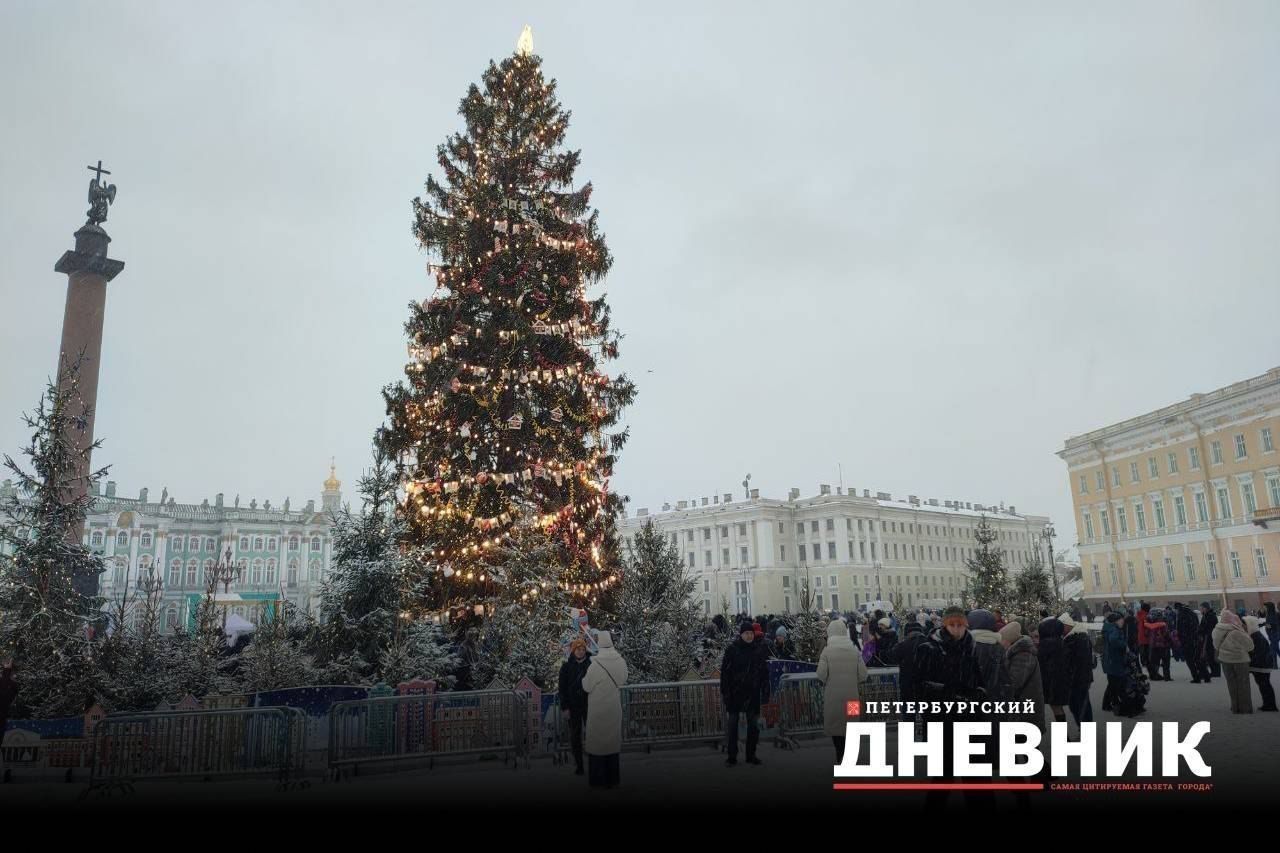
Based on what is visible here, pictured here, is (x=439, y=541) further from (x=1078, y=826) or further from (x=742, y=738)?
(x=1078, y=826)

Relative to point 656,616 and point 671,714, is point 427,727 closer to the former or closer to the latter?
point 671,714

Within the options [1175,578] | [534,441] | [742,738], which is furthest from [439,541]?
[1175,578]

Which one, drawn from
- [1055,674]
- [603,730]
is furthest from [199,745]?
[1055,674]

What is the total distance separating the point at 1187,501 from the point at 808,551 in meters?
46.1

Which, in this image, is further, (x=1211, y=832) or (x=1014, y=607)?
(x=1014, y=607)

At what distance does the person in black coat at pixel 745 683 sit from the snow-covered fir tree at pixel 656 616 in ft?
14.5

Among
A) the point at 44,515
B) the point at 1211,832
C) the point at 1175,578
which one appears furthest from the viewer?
the point at 1175,578

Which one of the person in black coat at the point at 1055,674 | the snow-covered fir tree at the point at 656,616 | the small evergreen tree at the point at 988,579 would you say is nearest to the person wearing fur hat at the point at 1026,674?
the person in black coat at the point at 1055,674

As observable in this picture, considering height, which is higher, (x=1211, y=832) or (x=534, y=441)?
(x=534, y=441)

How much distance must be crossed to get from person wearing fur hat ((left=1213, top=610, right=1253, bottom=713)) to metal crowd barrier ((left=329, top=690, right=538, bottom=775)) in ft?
34.3

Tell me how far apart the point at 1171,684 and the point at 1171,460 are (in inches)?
1810

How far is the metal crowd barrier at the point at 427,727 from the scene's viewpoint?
33.1 ft

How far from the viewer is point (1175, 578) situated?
2207 inches

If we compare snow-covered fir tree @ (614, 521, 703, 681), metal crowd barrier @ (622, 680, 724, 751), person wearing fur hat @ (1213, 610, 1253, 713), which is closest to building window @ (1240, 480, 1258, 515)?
snow-covered fir tree @ (614, 521, 703, 681)
